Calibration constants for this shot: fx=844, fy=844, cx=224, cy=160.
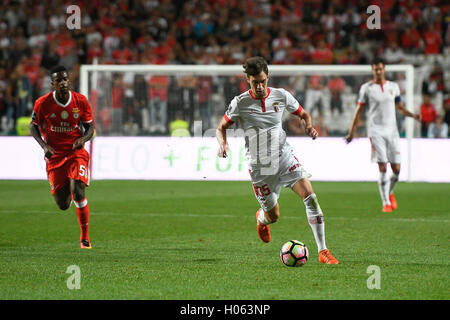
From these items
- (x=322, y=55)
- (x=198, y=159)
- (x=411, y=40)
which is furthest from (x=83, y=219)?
(x=411, y=40)

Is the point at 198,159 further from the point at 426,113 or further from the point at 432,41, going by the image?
the point at 432,41

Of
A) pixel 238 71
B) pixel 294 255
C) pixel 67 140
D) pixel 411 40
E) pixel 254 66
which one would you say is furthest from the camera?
pixel 411 40

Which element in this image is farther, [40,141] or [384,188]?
[384,188]

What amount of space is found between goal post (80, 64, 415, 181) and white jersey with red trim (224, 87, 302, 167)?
1098cm

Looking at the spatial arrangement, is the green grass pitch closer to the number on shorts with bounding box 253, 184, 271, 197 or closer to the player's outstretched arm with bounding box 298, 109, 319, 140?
the number on shorts with bounding box 253, 184, 271, 197

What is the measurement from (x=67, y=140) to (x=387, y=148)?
6.14m

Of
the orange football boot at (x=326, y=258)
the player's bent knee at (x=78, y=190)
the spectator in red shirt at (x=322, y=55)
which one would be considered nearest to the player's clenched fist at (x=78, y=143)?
the player's bent knee at (x=78, y=190)

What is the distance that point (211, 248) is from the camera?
29.9ft

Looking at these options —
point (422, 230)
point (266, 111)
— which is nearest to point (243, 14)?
point (422, 230)

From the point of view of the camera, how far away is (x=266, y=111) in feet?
27.2

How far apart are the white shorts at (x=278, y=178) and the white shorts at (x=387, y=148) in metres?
5.31

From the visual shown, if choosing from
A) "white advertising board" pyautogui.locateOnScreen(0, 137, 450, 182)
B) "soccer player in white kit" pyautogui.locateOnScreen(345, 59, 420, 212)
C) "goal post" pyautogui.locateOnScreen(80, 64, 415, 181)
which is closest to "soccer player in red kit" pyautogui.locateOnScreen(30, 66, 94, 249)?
"soccer player in white kit" pyautogui.locateOnScreen(345, 59, 420, 212)

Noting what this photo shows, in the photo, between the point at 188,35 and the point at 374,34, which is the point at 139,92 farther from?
the point at 374,34

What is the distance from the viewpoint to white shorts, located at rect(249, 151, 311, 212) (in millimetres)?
8148
